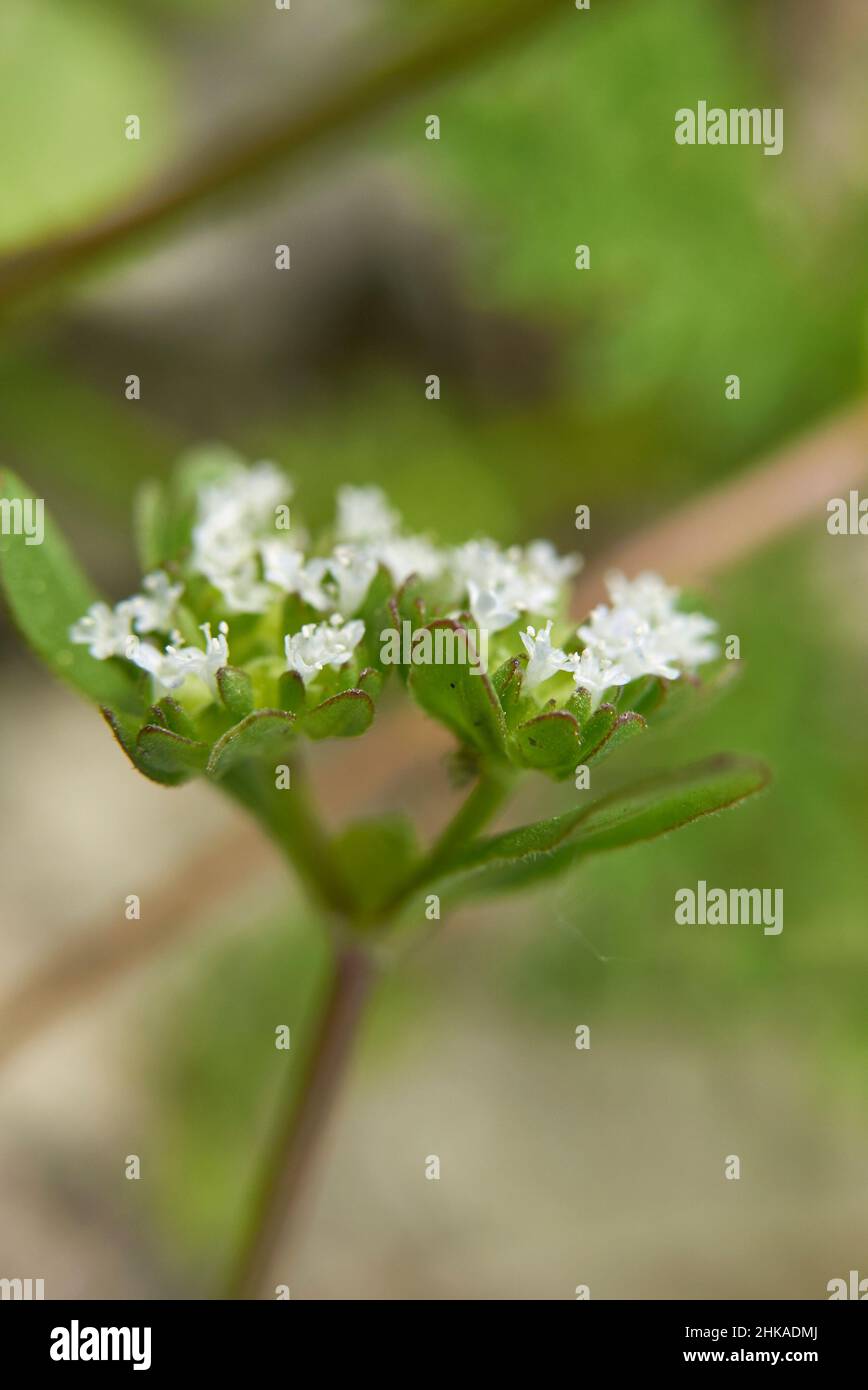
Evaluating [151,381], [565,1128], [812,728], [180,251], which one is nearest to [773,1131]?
[565,1128]

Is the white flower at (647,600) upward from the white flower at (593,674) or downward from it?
upward

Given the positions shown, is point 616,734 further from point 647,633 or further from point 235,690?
point 235,690

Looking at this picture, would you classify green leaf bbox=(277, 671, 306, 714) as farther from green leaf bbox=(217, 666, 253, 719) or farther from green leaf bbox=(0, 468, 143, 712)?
green leaf bbox=(0, 468, 143, 712)

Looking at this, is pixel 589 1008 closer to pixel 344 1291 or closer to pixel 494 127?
pixel 344 1291

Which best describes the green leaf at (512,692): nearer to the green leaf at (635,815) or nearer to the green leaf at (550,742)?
the green leaf at (550,742)

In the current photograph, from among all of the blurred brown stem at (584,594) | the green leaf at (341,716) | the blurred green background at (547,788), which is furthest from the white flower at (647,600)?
the blurred green background at (547,788)
